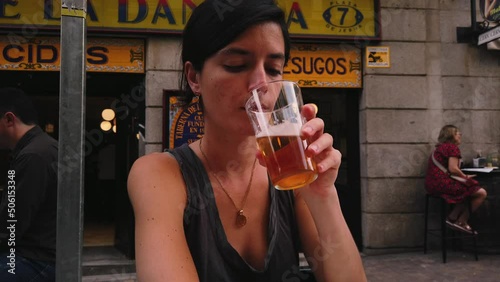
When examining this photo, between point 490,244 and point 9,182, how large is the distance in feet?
19.4

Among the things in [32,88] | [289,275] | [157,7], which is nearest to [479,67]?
[157,7]

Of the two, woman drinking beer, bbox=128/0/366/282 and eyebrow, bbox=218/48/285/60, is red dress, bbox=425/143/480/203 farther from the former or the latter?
eyebrow, bbox=218/48/285/60

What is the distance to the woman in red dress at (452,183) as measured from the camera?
5.31 metres

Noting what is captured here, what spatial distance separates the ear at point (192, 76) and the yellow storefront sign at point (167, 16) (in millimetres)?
3867

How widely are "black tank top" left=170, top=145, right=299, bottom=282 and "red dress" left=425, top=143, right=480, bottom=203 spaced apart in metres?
4.66

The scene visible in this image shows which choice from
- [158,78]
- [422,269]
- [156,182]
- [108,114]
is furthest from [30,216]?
[108,114]

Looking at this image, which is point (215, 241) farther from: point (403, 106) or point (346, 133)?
point (403, 106)

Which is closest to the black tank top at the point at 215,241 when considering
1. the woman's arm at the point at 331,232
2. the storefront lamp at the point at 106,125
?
the woman's arm at the point at 331,232

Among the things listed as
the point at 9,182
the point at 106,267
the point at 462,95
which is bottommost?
the point at 106,267

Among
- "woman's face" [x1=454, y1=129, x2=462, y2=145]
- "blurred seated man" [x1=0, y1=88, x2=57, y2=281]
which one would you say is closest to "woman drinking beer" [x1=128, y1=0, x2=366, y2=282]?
"blurred seated man" [x1=0, y1=88, x2=57, y2=281]

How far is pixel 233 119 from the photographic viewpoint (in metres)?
1.22

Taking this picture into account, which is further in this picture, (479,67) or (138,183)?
(479,67)

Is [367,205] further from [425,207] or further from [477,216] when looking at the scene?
[477,216]

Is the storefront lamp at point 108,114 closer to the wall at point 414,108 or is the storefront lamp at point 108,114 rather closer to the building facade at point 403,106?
the building facade at point 403,106
